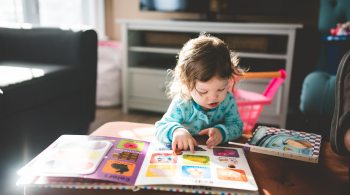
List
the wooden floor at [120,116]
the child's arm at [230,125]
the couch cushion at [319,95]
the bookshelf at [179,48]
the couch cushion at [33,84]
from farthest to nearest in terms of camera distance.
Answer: the wooden floor at [120,116] → the bookshelf at [179,48] → the couch cushion at [319,95] → the couch cushion at [33,84] → the child's arm at [230,125]

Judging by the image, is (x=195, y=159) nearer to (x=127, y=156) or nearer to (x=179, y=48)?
(x=127, y=156)

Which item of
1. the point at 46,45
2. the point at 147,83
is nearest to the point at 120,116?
the point at 147,83

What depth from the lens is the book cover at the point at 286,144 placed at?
73 cm

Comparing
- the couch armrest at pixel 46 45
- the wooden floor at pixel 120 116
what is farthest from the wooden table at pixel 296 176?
the wooden floor at pixel 120 116

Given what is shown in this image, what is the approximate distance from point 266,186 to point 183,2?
1.90 meters

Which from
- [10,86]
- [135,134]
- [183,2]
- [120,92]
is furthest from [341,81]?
[120,92]

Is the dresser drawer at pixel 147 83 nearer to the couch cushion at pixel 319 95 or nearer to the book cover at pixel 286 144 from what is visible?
the couch cushion at pixel 319 95

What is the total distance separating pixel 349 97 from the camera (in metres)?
0.62

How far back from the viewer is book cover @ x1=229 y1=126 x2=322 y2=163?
0.73 m

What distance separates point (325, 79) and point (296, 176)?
1001 millimetres

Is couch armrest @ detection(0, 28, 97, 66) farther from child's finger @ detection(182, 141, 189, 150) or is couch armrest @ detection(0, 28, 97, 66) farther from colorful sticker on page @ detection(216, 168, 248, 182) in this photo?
colorful sticker on page @ detection(216, 168, 248, 182)

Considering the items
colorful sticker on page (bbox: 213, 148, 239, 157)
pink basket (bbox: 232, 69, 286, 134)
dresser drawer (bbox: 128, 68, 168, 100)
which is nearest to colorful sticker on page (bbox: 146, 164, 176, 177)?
colorful sticker on page (bbox: 213, 148, 239, 157)

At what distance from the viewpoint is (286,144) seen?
2.55 ft

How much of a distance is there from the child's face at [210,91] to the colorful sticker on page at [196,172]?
0.20 metres
